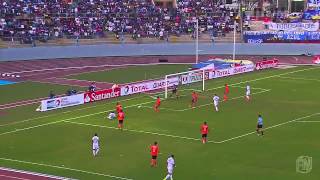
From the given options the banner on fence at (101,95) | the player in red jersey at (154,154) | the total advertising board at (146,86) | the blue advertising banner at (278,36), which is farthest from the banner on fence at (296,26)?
the player in red jersey at (154,154)

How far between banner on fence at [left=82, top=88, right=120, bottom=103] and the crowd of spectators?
27.6 metres

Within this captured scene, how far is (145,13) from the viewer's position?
299ft

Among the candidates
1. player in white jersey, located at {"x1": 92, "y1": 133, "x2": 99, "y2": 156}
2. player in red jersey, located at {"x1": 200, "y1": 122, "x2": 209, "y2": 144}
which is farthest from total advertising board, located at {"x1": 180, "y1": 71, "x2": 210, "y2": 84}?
player in white jersey, located at {"x1": 92, "y1": 133, "x2": 99, "y2": 156}

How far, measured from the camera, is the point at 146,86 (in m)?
55.9

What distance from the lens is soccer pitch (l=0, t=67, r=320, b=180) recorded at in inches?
1203

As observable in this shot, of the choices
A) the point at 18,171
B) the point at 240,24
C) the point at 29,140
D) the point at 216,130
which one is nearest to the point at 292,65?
the point at 240,24

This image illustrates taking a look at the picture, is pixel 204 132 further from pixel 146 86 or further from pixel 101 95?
pixel 146 86

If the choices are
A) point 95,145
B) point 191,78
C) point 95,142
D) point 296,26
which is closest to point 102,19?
point 296,26

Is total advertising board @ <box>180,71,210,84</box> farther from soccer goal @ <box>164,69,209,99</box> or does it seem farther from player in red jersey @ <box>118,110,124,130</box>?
player in red jersey @ <box>118,110,124,130</box>

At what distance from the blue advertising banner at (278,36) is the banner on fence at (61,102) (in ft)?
141

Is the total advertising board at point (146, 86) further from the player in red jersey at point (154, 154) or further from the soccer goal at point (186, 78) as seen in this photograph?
the player in red jersey at point (154, 154)

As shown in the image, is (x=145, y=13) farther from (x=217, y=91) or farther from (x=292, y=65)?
(x=217, y=91)

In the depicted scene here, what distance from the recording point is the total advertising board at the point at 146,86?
53969 millimetres

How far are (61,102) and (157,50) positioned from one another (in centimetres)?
3578
